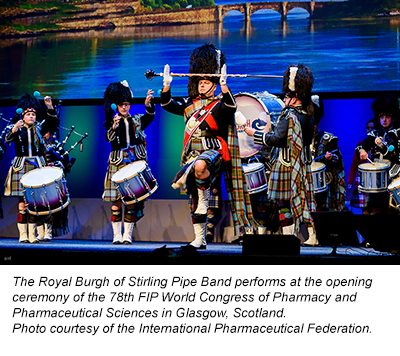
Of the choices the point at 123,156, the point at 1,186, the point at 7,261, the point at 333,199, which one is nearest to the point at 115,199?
the point at 123,156

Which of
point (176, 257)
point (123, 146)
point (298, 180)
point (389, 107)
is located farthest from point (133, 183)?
point (389, 107)

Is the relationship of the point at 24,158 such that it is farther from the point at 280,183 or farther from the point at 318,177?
the point at 318,177

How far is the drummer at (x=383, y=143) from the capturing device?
626 cm

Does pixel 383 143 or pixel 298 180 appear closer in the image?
pixel 298 180

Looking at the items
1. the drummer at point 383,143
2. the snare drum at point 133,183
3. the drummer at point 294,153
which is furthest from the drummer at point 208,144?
the drummer at point 383,143

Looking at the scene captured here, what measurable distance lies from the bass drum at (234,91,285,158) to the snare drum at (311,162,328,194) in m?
0.59

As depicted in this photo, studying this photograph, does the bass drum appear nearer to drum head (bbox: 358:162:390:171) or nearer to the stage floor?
drum head (bbox: 358:162:390:171)

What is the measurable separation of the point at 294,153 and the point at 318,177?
0.72 metres

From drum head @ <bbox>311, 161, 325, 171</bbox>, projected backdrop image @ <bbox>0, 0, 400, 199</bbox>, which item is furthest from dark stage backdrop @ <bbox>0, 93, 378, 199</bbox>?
drum head @ <bbox>311, 161, 325, 171</bbox>

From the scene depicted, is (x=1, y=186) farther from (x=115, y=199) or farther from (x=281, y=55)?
(x=281, y=55)

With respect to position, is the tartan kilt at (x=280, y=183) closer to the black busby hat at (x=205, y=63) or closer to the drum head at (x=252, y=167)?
the drum head at (x=252, y=167)

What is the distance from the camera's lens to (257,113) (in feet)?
21.2

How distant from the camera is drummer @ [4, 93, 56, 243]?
6582mm
